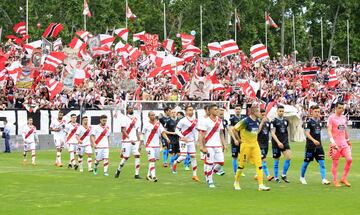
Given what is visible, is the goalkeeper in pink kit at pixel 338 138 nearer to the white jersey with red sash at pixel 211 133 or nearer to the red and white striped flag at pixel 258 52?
the white jersey with red sash at pixel 211 133

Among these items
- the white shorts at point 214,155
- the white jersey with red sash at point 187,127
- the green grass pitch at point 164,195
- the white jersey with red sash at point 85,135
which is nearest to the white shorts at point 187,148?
the white jersey with red sash at point 187,127

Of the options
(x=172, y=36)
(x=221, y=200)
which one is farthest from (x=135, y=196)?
(x=172, y=36)

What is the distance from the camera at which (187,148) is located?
2841cm

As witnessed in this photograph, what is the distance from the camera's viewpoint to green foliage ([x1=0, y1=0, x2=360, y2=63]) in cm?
8700

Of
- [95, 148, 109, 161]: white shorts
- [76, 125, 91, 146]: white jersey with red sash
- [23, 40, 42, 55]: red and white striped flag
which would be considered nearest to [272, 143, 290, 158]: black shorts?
[95, 148, 109, 161]: white shorts

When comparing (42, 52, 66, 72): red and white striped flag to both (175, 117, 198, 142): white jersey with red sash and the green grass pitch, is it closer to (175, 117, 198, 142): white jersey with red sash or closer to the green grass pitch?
the green grass pitch

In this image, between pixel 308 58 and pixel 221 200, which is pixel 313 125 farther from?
pixel 308 58

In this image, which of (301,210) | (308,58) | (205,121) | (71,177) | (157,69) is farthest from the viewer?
(308,58)

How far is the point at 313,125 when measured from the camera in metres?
24.3

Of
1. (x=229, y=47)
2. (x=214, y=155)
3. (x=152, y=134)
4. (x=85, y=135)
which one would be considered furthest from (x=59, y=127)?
(x=229, y=47)

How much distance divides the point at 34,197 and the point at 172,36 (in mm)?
75549

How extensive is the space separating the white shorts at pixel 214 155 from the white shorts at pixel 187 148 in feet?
12.6

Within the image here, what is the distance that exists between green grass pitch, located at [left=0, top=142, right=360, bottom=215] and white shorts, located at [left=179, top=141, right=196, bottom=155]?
840mm

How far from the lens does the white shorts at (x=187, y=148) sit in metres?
27.9
